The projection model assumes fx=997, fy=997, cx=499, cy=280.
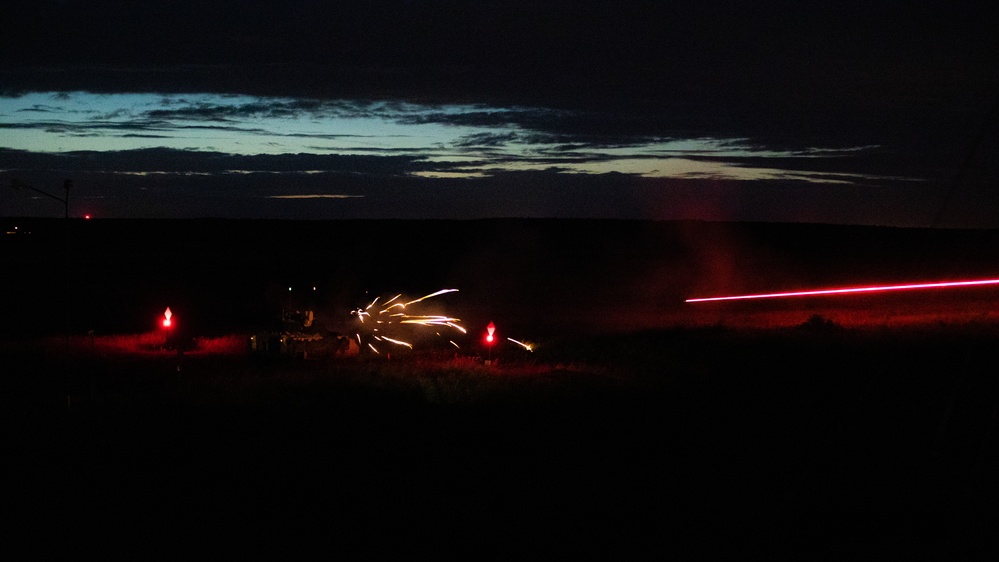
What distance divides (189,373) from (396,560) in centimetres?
1657

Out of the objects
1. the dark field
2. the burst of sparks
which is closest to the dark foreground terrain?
the dark field

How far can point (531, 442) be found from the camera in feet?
48.3

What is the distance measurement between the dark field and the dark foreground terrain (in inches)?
2.0

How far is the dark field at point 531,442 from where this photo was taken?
9.76m

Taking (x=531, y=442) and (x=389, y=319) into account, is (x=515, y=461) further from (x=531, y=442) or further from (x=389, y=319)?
(x=389, y=319)

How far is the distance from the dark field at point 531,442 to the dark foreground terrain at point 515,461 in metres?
0.05

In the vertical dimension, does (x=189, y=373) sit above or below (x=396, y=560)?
below

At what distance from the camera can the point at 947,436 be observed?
1477cm

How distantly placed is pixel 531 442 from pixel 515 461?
1.48m

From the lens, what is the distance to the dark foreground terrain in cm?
963

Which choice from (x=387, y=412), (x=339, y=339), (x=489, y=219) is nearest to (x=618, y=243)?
(x=489, y=219)

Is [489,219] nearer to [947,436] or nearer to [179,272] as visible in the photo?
[179,272]

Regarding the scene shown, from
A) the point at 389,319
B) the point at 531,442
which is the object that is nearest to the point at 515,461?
the point at 531,442

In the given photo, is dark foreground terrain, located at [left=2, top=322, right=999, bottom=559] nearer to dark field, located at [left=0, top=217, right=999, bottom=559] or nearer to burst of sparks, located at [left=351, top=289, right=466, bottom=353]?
dark field, located at [left=0, top=217, right=999, bottom=559]
